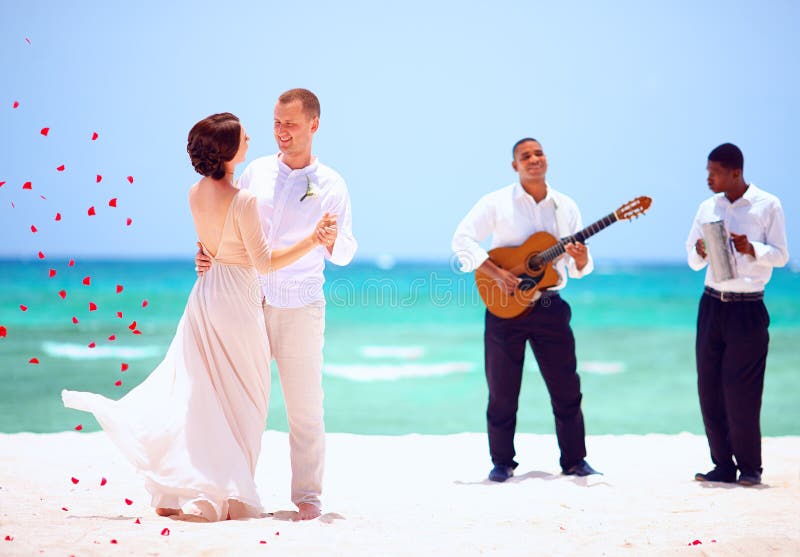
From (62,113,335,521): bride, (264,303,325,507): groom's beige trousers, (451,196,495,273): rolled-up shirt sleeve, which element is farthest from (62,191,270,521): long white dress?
(451,196,495,273): rolled-up shirt sleeve

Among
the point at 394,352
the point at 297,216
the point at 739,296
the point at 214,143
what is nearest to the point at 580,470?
the point at 739,296

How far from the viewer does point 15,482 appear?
16.9 ft

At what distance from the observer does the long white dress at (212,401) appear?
12.9ft

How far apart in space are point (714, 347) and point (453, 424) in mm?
5413

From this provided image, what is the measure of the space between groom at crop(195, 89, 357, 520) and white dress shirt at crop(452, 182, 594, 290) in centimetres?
157

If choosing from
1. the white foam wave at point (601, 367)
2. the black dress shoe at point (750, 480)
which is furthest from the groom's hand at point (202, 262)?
the white foam wave at point (601, 367)

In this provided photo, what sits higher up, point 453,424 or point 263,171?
point 263,171

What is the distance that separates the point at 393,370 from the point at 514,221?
10466mm

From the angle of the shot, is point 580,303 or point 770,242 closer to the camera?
point 770,242

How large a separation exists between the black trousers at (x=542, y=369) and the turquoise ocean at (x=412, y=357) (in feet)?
13.9

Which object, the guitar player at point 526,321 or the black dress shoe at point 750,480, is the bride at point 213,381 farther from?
the black dress shoe at point 750,480

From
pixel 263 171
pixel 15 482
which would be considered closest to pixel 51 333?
pixel 15 482

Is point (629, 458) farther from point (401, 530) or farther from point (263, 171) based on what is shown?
point (263, 171)

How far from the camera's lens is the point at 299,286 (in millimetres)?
4336
